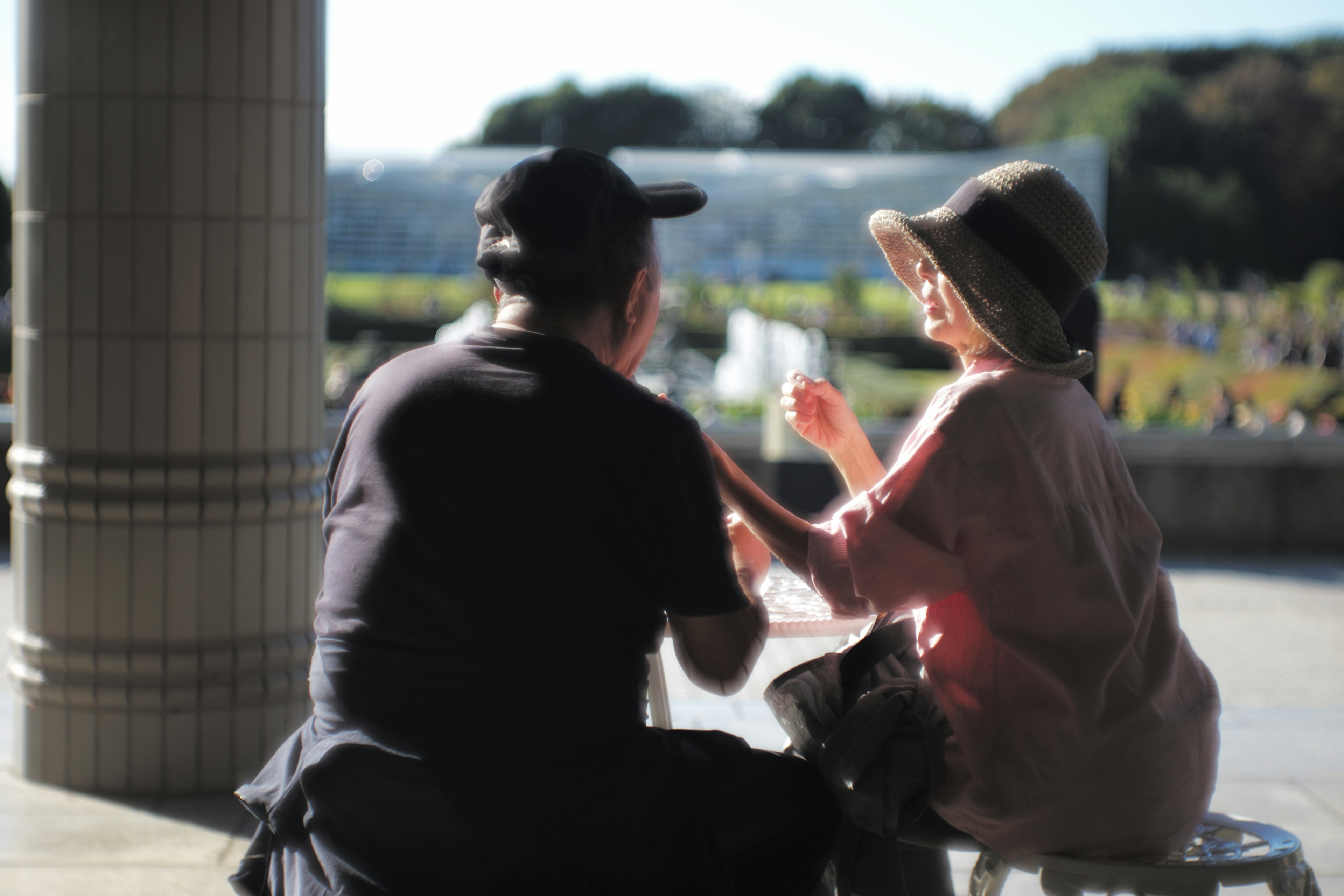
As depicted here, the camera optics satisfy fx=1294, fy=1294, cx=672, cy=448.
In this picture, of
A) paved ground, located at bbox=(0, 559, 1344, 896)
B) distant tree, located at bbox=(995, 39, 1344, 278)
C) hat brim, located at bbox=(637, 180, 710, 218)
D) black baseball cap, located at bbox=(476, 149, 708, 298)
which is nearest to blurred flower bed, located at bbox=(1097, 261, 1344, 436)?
paved ground, located at bbox=(0, 559, 1344, 896)

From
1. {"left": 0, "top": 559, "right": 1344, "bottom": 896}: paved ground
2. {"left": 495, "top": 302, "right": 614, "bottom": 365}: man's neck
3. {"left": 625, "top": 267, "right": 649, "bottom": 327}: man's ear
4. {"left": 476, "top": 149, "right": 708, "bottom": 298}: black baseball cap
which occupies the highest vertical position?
{"left": 476, "top": 149, "right": 708, "bottom": 298}: black baseball cap

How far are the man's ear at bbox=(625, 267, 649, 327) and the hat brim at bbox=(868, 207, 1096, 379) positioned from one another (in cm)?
42

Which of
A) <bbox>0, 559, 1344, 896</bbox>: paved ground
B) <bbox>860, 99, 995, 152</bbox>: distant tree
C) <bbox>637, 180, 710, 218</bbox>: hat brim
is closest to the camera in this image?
<bbox>637, 180, 710, 218</bbox>: hat brim

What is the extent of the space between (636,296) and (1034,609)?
2.29 feet

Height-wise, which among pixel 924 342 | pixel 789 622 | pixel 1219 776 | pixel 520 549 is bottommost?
pixel 924 342

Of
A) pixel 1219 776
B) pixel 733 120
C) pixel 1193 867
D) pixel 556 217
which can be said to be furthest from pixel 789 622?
pixel 733 120

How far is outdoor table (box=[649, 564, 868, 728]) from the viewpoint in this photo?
2.13 m

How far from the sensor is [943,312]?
1995mm

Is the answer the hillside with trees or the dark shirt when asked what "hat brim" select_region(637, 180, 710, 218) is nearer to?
the dark shirt

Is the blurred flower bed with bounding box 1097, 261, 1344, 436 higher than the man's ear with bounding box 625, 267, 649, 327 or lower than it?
lower

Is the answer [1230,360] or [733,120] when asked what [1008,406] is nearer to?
[1230,360]

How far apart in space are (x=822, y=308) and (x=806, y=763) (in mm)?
26038

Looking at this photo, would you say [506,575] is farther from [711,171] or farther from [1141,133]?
[1141,133]

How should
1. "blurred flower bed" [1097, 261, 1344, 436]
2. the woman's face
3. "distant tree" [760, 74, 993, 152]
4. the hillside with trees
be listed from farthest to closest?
the hillside with trees
"distant tree" [760, 74, 993, 152]
"blurred flower bed" [1097, 261, 1344, 436]
the woman's face
